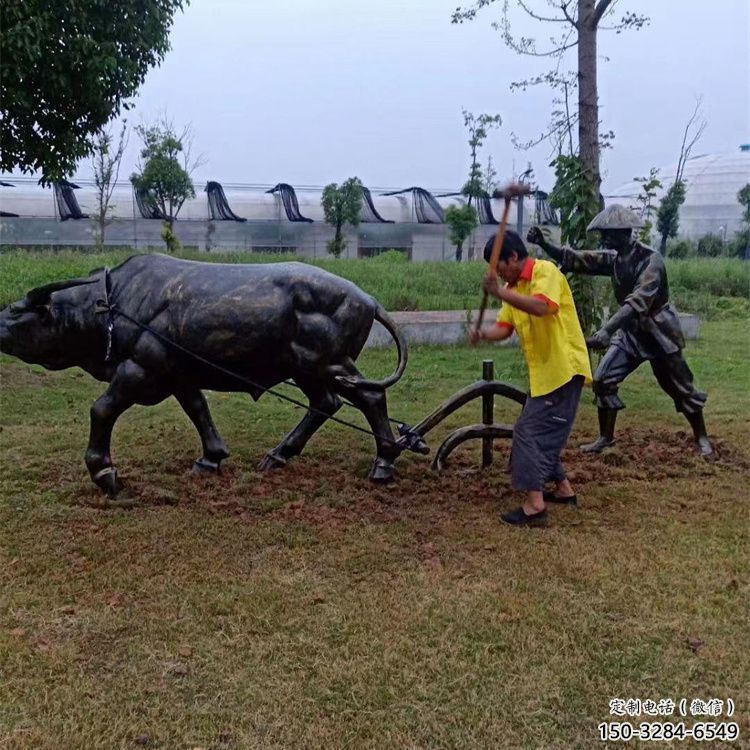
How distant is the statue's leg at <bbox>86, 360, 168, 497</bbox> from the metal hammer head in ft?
7.03

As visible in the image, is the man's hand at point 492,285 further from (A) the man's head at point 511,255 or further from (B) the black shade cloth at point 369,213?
(B) the black shade cloth at point 369,213

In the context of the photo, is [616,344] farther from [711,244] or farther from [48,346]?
[711,244]

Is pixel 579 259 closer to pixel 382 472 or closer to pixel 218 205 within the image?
pixel 382 472

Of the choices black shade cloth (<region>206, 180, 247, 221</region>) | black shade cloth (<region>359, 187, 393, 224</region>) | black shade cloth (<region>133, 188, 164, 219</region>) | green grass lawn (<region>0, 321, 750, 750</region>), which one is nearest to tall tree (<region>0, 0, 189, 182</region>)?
green grass lawn (<region>0, 321, 750, 750</region>)

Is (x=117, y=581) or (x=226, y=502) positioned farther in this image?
(x=226, y=502)

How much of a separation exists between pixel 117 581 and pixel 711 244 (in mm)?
31934

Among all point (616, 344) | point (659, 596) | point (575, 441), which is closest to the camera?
point (659, 596)

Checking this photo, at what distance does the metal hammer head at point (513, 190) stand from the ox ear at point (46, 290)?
2334 mm

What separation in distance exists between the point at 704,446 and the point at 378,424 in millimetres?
2382

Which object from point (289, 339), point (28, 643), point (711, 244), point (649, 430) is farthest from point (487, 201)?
point (28, 643)

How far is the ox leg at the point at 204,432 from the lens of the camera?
16.5ft

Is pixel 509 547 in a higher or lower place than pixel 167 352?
lower

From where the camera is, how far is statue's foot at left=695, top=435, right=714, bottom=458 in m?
5.59

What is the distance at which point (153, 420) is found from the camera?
266 inches
